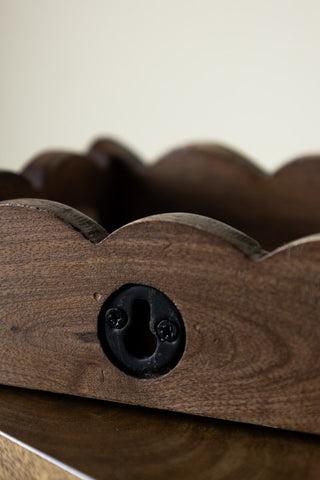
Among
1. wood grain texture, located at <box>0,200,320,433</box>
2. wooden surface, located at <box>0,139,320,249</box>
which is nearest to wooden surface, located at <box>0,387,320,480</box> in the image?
wood grain texture, located at <box>0,200,320,433</box>

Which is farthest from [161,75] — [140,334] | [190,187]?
[140,334]

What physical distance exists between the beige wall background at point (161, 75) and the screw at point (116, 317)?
680 mm

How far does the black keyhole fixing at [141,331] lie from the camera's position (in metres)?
0.30

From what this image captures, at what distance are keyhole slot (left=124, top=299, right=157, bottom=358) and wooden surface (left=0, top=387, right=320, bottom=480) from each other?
0.10 feet

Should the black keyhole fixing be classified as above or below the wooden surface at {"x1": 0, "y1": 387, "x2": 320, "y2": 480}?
above

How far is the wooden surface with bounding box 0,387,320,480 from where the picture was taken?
268 mm

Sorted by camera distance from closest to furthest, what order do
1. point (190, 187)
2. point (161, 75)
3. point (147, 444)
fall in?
1. point (147, 444)
2. point (190, 187)
3. point (161, 75)

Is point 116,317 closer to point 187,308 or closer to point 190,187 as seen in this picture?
point 187,308

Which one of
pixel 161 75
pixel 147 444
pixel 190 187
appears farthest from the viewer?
pixel 161 75

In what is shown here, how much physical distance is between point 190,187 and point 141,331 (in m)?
0.38

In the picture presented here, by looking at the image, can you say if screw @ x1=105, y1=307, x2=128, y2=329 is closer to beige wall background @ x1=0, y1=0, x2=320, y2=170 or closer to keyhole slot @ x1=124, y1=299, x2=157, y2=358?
keyhole slot @ x1=124, y1=299, x2=157, y2=358

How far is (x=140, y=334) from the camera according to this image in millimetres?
320

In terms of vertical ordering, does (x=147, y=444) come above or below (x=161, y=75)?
below

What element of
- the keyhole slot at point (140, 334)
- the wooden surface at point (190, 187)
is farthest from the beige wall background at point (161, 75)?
the keyhole slot at point (140, 334)
